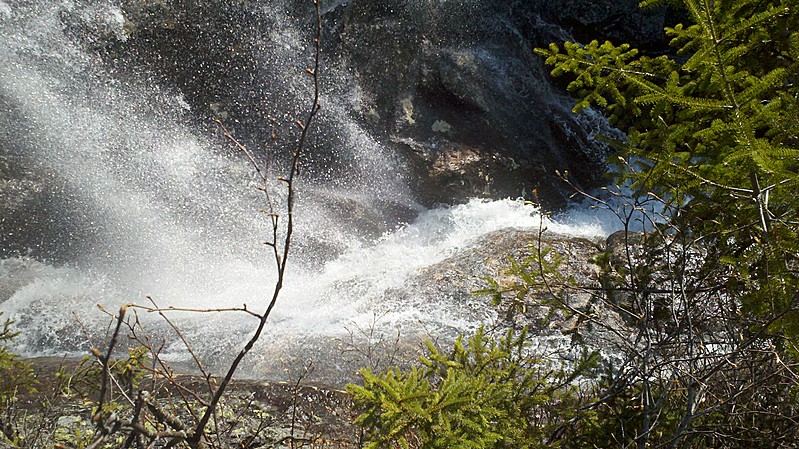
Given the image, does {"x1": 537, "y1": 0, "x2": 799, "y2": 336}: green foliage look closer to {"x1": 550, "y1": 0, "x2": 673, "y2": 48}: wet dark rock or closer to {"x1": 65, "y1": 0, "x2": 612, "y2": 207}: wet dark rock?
{"x1": 65, "y1": 0, "x2": 612, "y2": 207}: wet dark rock

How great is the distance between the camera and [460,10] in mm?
9578

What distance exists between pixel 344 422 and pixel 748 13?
10.9ft

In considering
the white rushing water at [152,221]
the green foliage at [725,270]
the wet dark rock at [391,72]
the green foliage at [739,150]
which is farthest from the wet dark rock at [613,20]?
the green foliage at [725,270]

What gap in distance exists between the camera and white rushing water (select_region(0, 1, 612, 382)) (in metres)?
6.46

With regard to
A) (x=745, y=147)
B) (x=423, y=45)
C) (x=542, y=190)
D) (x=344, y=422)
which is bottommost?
(x=344, y=422)

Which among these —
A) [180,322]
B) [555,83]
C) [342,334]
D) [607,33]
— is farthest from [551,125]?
[180,322]

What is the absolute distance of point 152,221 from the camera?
7441mm

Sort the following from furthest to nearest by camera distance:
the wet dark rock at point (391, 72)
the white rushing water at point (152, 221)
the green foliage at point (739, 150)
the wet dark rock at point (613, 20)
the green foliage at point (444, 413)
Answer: the wet dark rock at point (613, 20) < the wet dark rock at point (391, 72) < the white rushing water at point (152, 221) < the green foliage at point (739, 150) < the green foliage at point (444, 413)

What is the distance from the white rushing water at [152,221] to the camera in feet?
21.2

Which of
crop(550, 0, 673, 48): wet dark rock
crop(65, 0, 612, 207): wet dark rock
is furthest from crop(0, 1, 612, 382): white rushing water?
crop(550, 0, 673, 48): wet dark rock

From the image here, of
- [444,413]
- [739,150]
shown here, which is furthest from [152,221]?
[739,150]

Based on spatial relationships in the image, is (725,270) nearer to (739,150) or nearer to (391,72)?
(739,150)

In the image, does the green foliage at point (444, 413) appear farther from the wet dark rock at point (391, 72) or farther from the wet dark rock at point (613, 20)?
the wet dark rock at point (613, 20)

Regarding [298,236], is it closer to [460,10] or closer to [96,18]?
[96,18]
